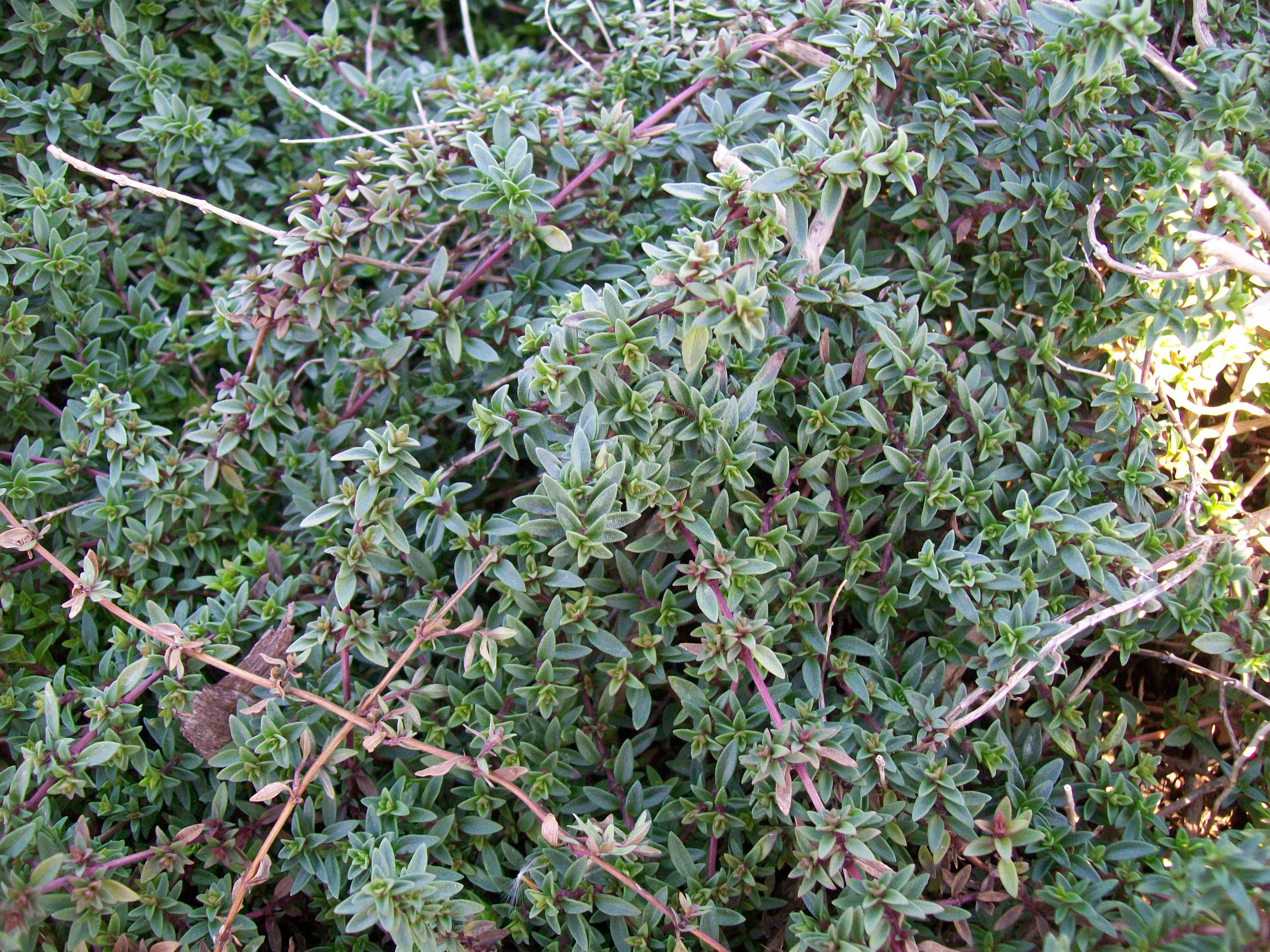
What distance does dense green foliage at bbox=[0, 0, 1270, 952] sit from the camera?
206 cm

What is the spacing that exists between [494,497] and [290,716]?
2.50 feet

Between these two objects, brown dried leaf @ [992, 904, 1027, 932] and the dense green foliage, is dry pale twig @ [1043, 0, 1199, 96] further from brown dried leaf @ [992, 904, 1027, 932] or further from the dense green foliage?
brown dried leaf @ [992, 904, 1027, 932]

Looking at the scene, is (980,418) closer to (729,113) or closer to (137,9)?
(729,113)

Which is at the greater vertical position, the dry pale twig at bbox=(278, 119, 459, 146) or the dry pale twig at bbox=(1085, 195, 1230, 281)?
the dry pale twig at bbox=(1085, 195, 1230, 281)

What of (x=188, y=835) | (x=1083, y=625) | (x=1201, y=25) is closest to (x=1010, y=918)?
(x=1083, y=625)

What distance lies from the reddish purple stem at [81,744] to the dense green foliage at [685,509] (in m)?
0.02

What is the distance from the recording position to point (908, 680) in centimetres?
221

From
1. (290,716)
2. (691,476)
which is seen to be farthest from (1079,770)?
(290,716)

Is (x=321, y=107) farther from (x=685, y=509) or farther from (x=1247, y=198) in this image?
(x=1247, y=198)

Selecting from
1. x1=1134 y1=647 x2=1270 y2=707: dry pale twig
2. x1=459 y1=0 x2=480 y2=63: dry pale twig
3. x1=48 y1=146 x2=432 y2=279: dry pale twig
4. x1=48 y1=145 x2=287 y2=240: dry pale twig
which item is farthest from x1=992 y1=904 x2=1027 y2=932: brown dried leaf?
x1=459 y1=0 x2=480 y2=63: dry pale twig

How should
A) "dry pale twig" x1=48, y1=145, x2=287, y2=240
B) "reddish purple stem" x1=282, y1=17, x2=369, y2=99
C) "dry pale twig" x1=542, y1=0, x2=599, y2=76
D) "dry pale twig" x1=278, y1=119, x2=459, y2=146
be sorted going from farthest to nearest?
"reddish purple stem" x1=282, y1=17, x2=369, y2=99, "dry pale twig" x1=542, y1=0, x2=599, y2=76, "dry pale twig" x1=278, y1=119, x2=459, y2=146, "dry pale twig" x1=48, y1=145, x2=287, y2=240

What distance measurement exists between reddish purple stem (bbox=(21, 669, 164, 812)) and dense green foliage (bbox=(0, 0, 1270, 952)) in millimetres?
16

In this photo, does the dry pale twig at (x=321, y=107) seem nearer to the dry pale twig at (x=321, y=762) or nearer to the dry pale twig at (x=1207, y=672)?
the dry pale twig at (x=321, y=762)

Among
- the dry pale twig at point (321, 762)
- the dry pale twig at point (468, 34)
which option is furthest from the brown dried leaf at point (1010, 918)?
the dry pale twig at point (468, 34)
